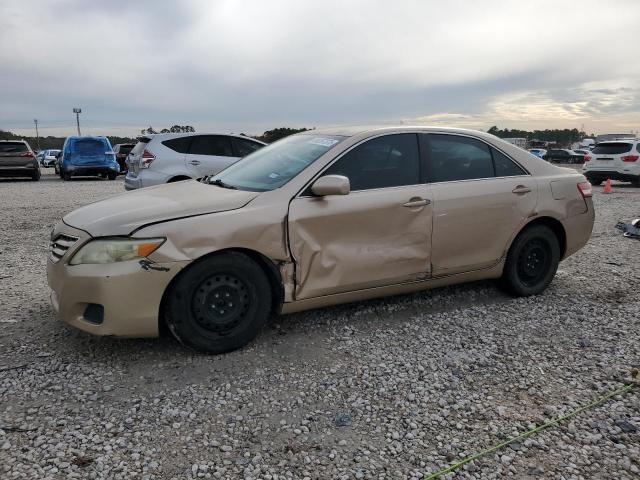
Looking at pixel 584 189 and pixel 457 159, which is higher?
pixel 457 159

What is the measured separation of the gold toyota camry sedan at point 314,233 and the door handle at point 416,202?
0.01m

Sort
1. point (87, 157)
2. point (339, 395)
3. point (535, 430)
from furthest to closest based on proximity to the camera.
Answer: point (87, 157)
point (339, 395)
point (535, 430)

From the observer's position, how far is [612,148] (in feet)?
59.6

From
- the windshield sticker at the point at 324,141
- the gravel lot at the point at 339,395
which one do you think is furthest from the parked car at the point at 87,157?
the windshield sticker at the point at 324,141

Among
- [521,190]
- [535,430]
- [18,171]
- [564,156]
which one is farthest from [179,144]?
[564,156]

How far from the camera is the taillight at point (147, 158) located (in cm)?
925

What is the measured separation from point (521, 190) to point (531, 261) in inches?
27.2

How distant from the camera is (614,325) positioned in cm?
429

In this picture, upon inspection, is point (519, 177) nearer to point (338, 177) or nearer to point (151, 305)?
point (338, 177)

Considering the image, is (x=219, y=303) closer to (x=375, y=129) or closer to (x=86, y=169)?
(x=375, y=129)

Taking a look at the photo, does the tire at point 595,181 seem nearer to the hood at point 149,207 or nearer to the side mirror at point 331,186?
the side mirror at point 331,186

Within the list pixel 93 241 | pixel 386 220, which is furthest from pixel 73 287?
pixel 386 220

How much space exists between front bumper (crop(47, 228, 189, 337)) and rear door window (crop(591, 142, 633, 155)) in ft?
60.7

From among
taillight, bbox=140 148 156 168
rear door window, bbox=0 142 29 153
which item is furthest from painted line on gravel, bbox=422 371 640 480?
rear door window, bbox=0 142 29 153
